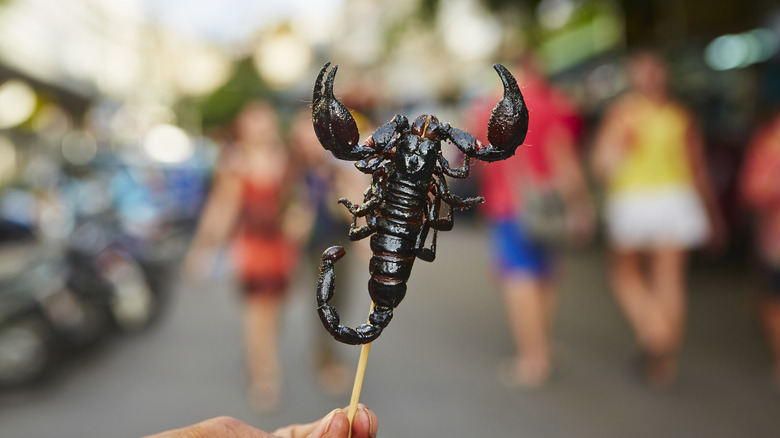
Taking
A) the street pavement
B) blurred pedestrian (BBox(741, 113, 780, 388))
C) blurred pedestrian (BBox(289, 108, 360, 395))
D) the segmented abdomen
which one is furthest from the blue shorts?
the segmented abdomen

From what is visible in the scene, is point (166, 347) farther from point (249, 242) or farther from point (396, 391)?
point (396, 391)

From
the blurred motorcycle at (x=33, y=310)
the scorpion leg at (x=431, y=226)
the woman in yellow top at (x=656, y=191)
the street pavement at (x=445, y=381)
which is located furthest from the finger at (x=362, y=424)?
the blurred motorcycle at (x=33, y=310)

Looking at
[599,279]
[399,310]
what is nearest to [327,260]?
[399,310]

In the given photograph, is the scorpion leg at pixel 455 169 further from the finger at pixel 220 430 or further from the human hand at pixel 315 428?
the finger at pixel 220 430

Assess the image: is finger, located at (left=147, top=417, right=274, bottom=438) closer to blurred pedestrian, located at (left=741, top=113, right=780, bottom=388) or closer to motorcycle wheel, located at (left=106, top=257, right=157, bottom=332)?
blurred pedestrian, located at (left=741, top=113, right=780, bottom=388)

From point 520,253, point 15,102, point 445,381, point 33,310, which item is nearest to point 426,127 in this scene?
point 520,253

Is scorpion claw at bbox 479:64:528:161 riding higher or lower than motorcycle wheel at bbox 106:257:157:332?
lower
